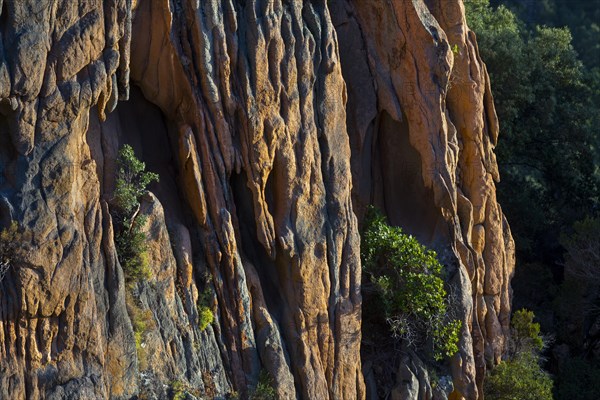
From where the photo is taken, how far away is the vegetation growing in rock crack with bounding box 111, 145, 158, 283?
551 inches

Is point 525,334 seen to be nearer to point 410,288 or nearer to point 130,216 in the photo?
point 410,288

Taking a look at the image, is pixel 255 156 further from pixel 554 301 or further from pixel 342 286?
pixel 554 301

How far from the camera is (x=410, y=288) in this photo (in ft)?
57.4

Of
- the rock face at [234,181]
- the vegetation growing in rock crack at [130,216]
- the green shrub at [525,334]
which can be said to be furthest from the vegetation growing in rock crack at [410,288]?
the vegetation growing in rock crack at [130,216]

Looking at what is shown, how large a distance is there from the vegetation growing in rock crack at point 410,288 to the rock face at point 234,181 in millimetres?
543

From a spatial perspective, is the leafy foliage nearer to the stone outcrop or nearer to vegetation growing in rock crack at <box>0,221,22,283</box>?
the stone outcrop

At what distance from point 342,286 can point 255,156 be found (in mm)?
Result: 2674

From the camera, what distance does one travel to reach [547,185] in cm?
2766

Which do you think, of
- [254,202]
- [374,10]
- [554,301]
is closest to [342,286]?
[254,202]

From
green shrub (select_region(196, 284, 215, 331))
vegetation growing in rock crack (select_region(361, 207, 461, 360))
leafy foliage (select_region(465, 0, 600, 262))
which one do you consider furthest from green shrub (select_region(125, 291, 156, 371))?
leafy foliage (select_region(465, 0, 600, 262))

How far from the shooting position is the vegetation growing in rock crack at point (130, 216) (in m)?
14.0

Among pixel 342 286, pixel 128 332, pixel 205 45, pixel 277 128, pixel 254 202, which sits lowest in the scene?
pixel 128 332

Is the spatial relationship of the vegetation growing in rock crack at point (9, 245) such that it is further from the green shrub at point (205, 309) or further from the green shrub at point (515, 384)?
the green shrub at point (515, 384)

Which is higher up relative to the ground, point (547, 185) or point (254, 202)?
point (547, 185)
